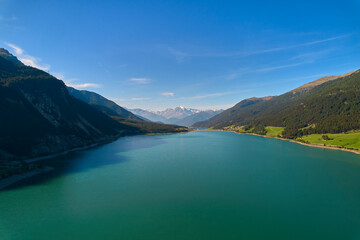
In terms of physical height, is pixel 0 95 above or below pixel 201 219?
above

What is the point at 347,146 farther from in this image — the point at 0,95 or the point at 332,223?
the point at 0,95

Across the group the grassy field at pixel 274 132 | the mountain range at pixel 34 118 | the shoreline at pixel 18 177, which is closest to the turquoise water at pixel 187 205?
the shoreline at pixel 18 177

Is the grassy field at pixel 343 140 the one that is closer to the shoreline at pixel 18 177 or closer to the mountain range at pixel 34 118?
the shoreline at pixel 18 177

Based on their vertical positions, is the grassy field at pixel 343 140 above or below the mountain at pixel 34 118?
below

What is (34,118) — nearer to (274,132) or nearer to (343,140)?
(343,140)

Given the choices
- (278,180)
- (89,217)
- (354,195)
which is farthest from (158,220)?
(354,195)
